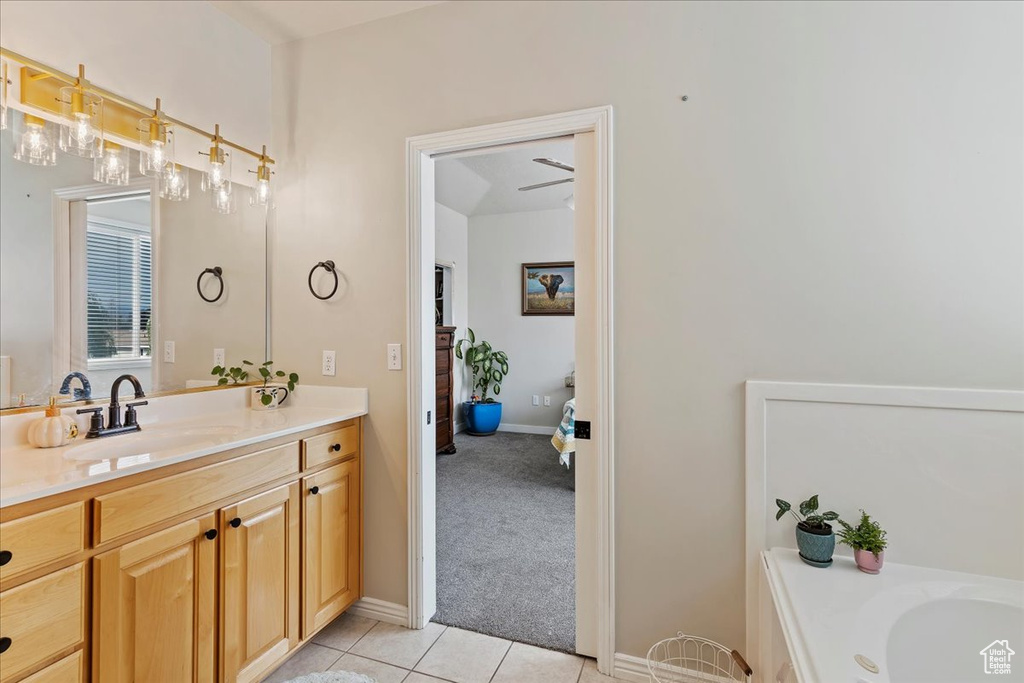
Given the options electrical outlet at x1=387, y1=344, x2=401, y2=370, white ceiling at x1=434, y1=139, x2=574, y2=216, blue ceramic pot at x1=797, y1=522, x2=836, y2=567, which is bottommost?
blue ceramic pot at x1=797, y1=522, x2=836, y2=567

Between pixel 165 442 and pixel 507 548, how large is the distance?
1889mm

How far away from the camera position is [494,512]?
3.34 metres

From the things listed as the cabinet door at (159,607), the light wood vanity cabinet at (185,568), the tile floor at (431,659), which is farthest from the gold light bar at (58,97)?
the tile floor at (431,659)

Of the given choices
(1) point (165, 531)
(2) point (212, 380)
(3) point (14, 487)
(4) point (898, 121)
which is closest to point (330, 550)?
(1) point (165, 531)

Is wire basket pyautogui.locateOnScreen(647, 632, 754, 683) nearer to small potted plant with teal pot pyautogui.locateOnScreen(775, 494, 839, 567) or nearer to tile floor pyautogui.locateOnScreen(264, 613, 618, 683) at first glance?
A: tile floor pyautogui.locateOnScreen(264, 613, 618, 683)

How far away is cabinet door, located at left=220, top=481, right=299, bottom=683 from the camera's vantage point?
59.2 inches

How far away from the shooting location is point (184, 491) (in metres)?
1.38

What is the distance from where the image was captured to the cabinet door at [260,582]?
1.50 meters

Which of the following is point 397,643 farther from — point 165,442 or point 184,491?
point 165,442

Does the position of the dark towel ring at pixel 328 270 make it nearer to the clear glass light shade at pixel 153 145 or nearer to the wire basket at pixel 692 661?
the clear glass light shade at pixel 153 145

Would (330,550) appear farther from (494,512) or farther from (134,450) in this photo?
(494,512)

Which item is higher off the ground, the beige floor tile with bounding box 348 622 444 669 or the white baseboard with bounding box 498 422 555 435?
the white baseboard with bounding box 498 422 555 435

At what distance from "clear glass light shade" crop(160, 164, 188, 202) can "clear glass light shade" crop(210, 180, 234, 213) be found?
13cm

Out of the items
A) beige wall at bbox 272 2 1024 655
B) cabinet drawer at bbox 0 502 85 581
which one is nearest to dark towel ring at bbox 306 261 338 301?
beige wall at bbox 272 2 1024 655
